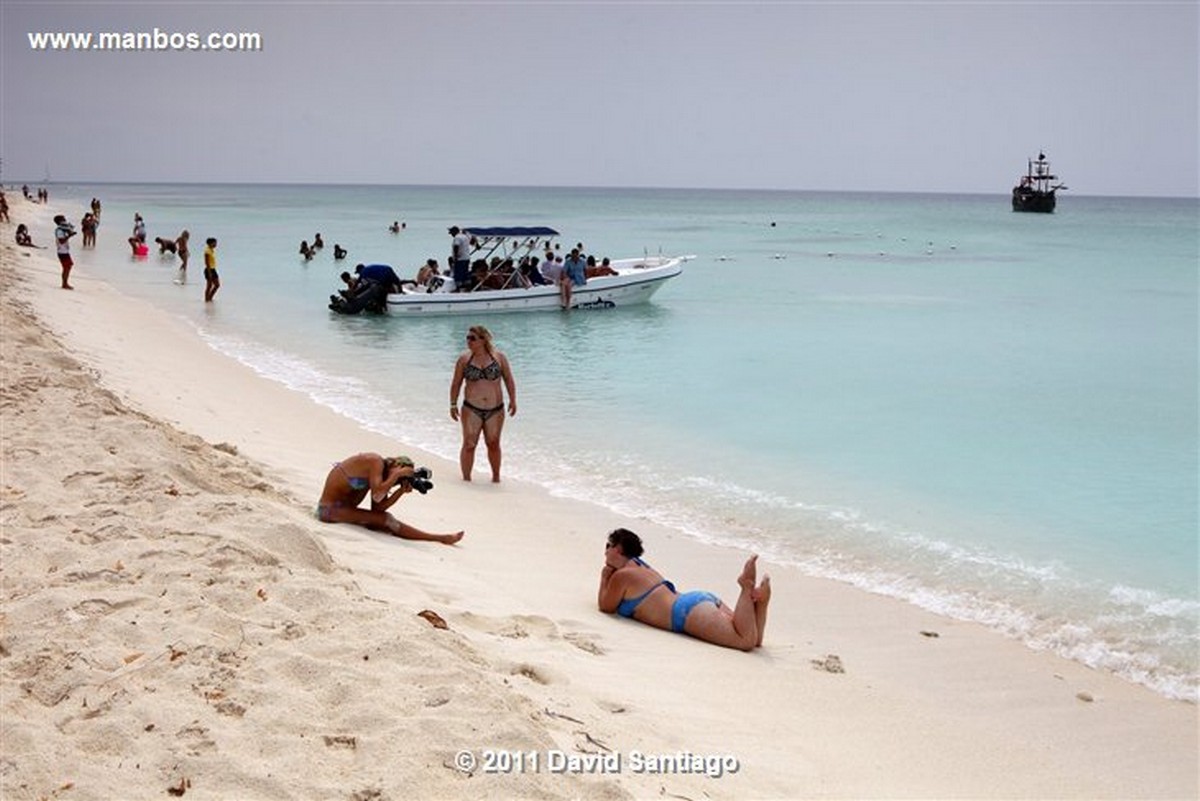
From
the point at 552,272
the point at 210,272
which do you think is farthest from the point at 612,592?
the point at 210,272

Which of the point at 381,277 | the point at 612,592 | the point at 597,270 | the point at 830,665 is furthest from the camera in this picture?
the point at 597,270

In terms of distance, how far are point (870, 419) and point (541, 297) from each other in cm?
1202

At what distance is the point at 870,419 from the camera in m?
14.1

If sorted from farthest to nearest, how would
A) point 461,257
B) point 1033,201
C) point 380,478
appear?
point 1033,201 < point 461,257 < point 380,478

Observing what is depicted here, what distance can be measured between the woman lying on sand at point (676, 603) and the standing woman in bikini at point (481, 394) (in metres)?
3.51

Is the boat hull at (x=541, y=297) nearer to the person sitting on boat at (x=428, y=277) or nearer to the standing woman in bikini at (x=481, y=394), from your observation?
the person sitting on boat at (x=428, y=277)

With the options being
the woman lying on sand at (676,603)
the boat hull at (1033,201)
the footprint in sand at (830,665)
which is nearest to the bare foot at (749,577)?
the woman lying on sand at (676,603)

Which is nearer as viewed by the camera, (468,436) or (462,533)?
(462,533)

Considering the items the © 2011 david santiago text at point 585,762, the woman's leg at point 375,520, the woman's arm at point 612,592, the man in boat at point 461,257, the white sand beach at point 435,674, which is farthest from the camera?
the man in boat at point 461,257

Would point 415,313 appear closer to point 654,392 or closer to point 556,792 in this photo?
point 654,392

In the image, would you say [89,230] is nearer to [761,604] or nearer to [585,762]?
[761,604]

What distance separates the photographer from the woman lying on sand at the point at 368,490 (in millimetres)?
7215

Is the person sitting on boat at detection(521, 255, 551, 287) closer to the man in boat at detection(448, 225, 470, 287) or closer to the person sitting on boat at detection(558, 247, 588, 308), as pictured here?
the person sitting on boat at detection(558, 247, 588, 308)

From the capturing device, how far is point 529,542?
8102 mm
